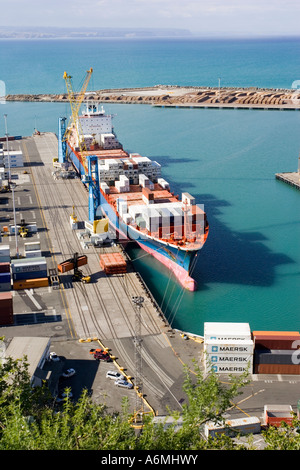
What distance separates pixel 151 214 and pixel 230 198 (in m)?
Result: 25.3

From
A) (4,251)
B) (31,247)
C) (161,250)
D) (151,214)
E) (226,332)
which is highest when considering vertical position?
(151,214)

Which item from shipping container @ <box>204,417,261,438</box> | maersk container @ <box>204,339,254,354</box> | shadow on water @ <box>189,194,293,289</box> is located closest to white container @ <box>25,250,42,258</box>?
shadow on water @ <box>189,194,293,289</box>

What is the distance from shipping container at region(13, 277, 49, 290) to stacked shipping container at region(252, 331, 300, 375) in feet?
66.9

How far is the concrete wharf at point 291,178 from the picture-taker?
82.9 m

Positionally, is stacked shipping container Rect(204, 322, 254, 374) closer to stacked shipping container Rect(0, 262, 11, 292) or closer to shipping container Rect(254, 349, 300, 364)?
shipping container Rect(254, 349, 300, 364)

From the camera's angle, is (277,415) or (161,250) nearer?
(277,415)

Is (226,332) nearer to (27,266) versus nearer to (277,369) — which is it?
(277,369)

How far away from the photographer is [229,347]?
35.6 metres

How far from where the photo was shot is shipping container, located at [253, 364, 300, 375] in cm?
3597

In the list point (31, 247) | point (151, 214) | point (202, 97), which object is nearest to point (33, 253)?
point (31, 247)

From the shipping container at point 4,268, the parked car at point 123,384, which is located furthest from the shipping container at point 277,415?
the shipping container at point 4,268
